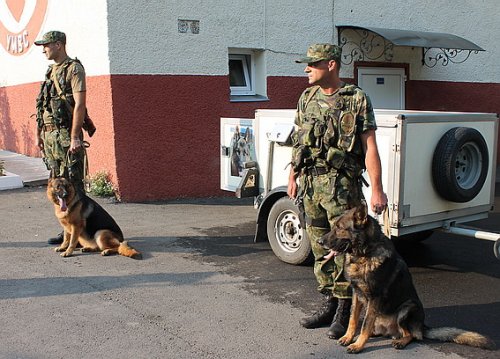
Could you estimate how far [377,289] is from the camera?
12.3 ft

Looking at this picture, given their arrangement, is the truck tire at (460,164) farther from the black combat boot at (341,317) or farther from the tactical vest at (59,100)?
the tactical vest at (59,100)

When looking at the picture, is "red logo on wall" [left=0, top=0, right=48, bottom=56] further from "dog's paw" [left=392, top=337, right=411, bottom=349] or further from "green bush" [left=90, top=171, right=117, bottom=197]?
"dog's paw" [left=392, top=337, right=411, bottom=349]

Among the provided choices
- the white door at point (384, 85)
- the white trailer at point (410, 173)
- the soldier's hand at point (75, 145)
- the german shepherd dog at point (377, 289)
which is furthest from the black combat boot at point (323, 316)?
the white door at point (384, 85)

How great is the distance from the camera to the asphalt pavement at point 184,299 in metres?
3.91

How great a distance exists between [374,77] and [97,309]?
27.8ft

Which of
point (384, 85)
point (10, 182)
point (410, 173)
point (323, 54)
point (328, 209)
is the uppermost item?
point (384, 85)

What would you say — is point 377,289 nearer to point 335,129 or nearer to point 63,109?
point 335,129

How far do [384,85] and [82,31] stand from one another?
609 cm

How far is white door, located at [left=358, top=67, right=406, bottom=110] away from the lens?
11.4m

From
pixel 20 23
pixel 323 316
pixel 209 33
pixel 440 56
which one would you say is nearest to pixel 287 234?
pixel 323 316

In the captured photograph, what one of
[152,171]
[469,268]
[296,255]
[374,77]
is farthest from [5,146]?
[469,268]

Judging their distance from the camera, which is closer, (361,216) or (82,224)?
(361,216)

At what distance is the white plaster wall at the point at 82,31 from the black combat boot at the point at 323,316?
5.64 metres

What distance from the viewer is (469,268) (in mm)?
5766
